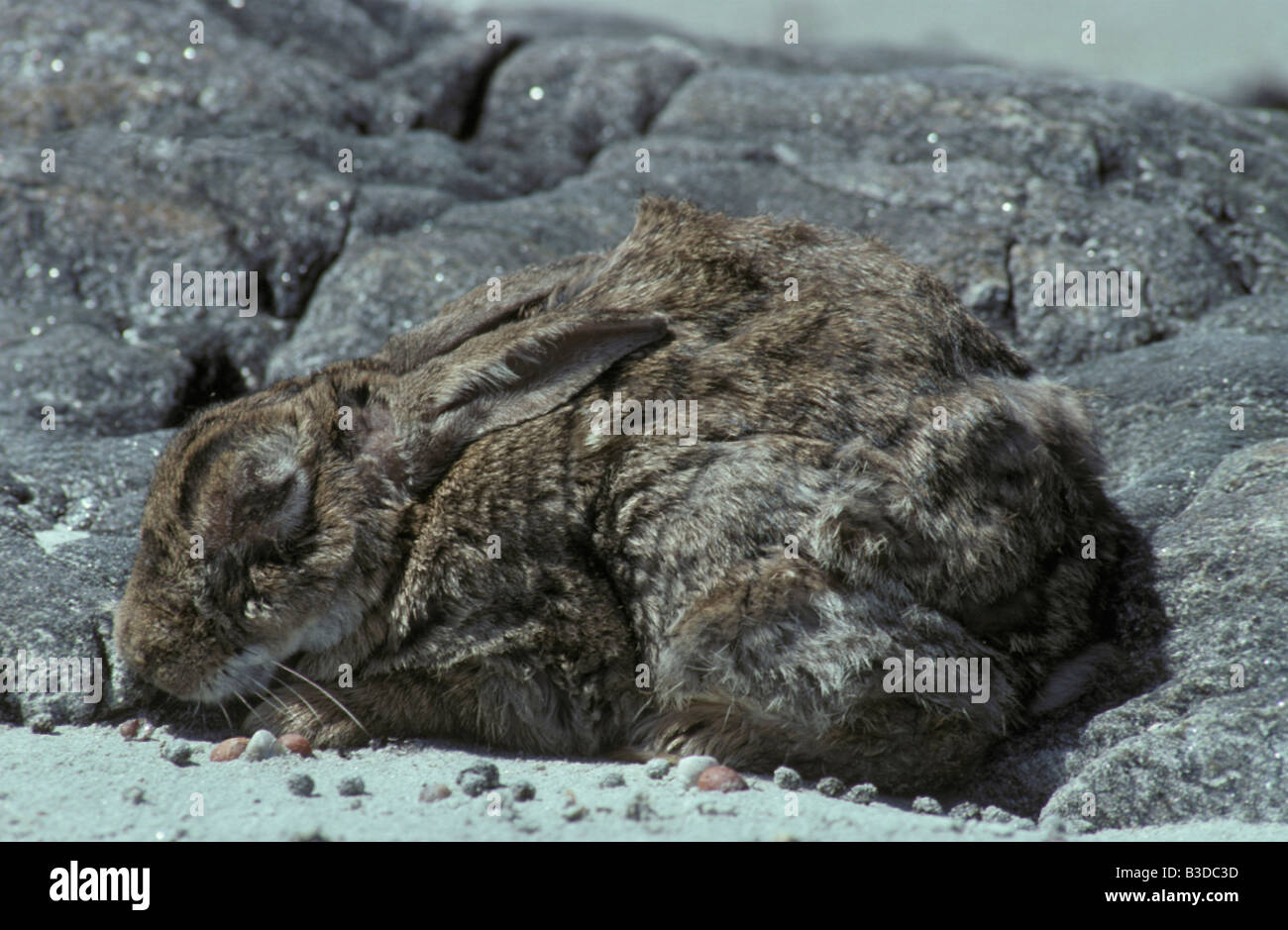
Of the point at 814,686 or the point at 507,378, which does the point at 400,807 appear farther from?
the point at 507,378

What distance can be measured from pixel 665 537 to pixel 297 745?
5.25 feet

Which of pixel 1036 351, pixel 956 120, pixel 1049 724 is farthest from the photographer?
pixel 956 120

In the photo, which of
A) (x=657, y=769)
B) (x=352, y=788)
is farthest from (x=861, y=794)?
(x=352, y=788)

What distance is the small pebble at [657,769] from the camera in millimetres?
4469

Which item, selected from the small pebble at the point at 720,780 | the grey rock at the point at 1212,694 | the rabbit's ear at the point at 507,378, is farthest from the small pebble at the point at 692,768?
the rabbit's ear at the point at 507,378

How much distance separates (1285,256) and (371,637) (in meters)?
6.48

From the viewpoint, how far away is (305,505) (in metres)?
4.93

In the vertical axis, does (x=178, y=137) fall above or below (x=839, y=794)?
above

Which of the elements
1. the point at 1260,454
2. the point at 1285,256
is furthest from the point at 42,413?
the point at 1285,256

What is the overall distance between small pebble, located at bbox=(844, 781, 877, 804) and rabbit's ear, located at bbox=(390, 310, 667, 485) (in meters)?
1.86

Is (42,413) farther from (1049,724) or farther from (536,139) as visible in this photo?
(1049,724)

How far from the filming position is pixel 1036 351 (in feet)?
24.8

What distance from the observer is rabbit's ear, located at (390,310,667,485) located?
492 cm

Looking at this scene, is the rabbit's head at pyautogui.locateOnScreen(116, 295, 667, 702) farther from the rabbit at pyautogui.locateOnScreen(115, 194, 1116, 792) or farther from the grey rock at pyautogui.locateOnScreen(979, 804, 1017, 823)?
the grey rock at pyautogui.locateOnScreen(979, 804, 1017, 823)
